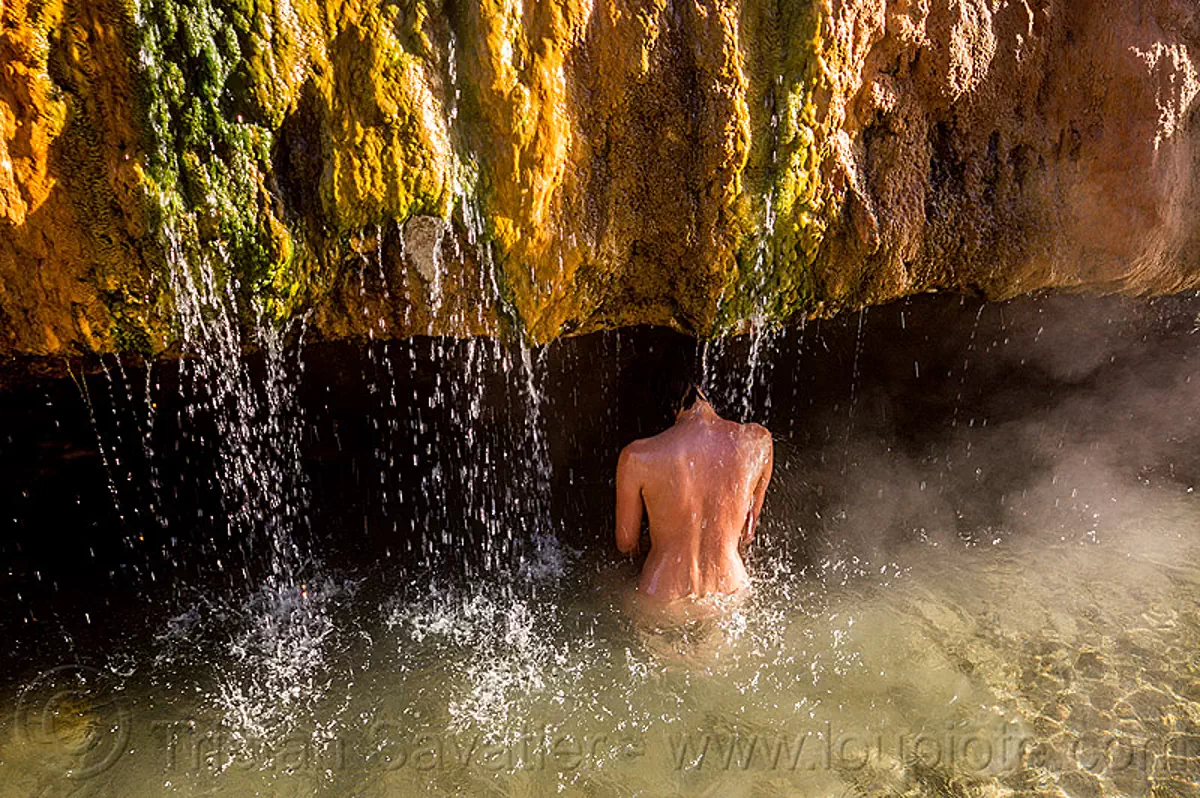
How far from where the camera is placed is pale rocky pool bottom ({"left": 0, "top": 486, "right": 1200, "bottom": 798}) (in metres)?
2.92

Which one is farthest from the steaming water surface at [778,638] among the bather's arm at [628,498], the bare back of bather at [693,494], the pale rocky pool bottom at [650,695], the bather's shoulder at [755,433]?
the bather's shoulder at [755,433]

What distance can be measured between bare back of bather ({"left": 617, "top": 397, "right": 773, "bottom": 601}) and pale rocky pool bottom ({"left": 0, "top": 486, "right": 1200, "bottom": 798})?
0.88ft

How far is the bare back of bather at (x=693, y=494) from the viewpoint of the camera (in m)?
3.39

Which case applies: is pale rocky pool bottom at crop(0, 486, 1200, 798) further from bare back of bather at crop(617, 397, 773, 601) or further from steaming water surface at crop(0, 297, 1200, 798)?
bare back of bather at crop(617, 397, 773, 601)

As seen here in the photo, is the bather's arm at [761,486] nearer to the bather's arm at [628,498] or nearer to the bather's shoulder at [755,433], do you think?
the bather's shoulder at [755,433]

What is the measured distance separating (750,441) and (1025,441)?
97.7 inches

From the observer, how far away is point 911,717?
3.16 metres

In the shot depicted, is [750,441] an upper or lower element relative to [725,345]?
lower

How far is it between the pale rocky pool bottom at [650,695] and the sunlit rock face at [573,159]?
1.46m

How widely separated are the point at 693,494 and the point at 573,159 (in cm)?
146

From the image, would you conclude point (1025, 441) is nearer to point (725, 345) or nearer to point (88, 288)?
point (725, 345)

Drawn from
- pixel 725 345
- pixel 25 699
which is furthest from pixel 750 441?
pixel 25 699

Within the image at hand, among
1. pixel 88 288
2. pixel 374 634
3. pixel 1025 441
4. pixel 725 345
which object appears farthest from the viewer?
pixel 1025 441

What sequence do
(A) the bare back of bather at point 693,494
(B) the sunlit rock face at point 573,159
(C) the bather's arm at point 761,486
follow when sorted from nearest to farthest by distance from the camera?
(B) the sunlit rock face at point 573,159, (A) the bare back of bather at point 693,494, (C) the bather's arm at point 761,486
